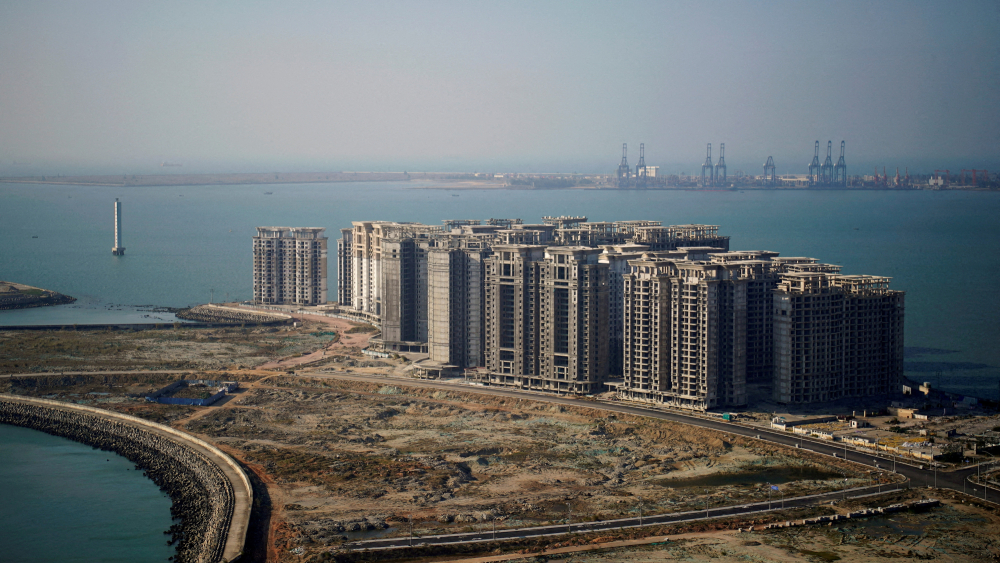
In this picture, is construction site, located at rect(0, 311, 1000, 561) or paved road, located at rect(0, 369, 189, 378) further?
paved road, located at rect(0, 369, 189, 378)

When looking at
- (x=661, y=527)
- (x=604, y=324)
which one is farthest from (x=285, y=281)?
(x=661, y=527)

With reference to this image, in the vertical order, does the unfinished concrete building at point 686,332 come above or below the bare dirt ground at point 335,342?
above

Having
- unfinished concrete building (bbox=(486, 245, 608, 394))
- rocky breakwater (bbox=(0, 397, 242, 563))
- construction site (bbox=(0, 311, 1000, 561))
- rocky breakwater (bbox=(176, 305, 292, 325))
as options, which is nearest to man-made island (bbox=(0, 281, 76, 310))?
rocky breakwater (bbox=(176, 305, 292, 325))

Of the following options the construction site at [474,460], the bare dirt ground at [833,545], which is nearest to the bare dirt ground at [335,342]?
the construction site at [474,460]

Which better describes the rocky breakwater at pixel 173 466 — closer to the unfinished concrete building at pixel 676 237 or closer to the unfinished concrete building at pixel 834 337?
the unfinished concrete building at pixel 834 337

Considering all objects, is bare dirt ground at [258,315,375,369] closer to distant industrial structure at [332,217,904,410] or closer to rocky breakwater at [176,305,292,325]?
rocky breakwater at [176,305,292,325]

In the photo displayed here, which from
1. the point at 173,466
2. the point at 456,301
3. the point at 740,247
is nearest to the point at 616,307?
the point at 456,301

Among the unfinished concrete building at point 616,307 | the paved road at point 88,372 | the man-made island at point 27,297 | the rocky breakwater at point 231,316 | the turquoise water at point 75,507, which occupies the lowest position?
the turquoise water at point 75,507

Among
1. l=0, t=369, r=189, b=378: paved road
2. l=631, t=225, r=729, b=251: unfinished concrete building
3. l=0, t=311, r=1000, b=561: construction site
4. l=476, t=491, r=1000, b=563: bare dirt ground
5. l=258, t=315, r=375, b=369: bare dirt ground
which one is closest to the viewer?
l=476, t=491, r=1000, b=563: bare dirt ground
